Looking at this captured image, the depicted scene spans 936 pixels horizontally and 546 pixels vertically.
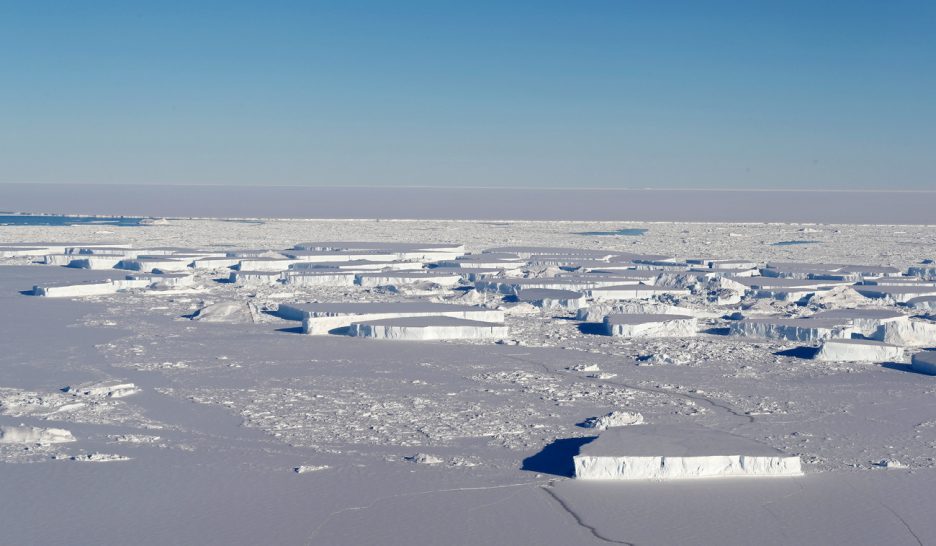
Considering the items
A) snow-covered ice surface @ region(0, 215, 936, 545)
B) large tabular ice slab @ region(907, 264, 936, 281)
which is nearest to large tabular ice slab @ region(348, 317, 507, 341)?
snow-covered ice surface @ region(0, 215, 936, 545)

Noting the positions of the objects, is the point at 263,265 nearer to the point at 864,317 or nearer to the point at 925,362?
the point at 864,317

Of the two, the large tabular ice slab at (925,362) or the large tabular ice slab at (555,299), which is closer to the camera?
the large tabular ice slab at (925,362)

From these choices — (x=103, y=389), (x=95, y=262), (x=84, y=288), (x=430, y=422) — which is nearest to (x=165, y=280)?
(x=84, y=288)

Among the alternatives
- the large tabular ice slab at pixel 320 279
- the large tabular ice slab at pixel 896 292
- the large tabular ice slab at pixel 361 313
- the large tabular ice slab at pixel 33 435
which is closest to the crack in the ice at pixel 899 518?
the large tabular ice slab at pixel 33 435

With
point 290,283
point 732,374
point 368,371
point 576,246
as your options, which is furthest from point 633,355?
point 576,246

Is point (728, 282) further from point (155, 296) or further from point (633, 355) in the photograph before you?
point (155, 296)

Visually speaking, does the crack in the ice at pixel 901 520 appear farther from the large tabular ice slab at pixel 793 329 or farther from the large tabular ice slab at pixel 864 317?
the large tabular ice slab at pixel 864 317
